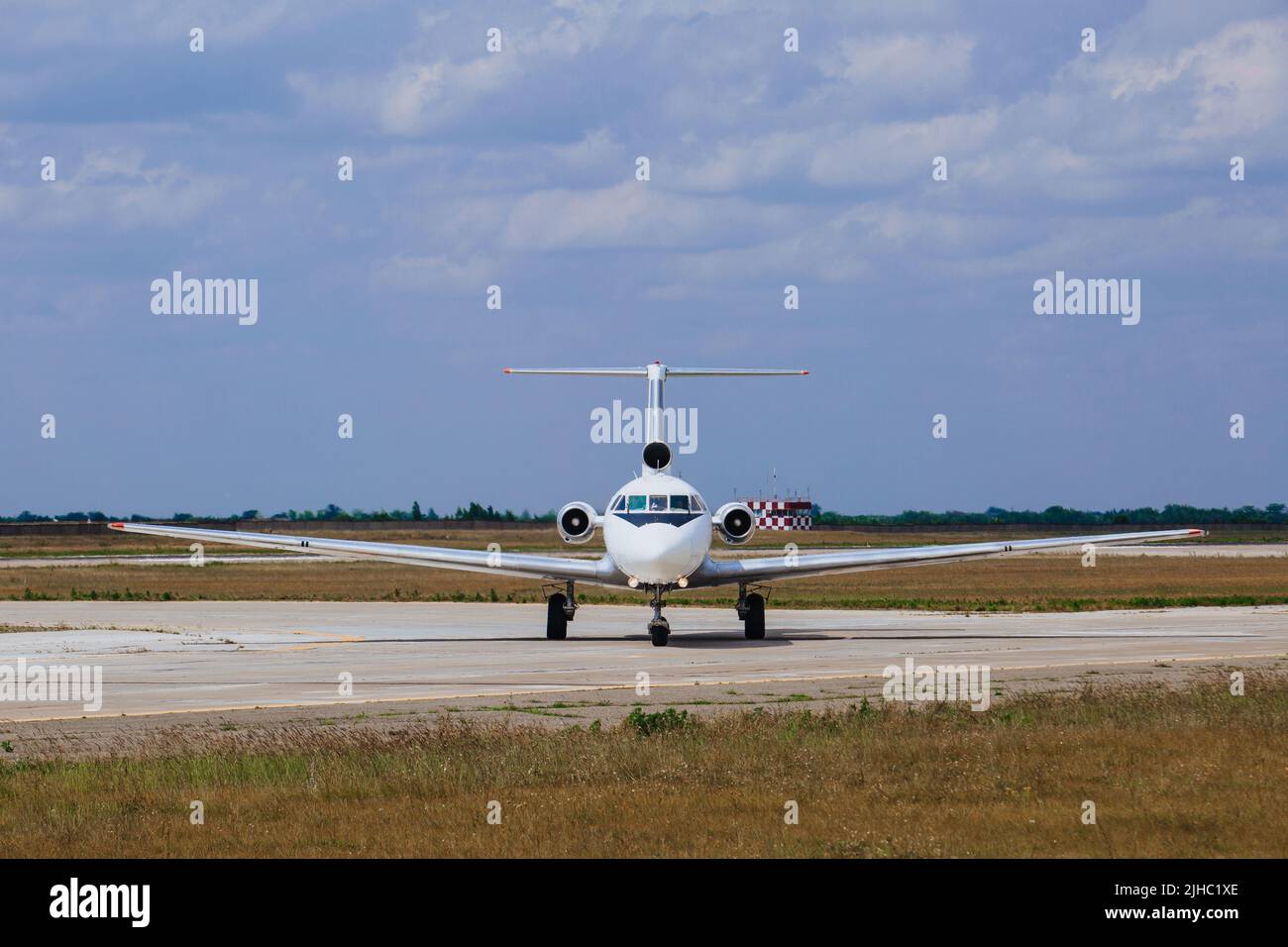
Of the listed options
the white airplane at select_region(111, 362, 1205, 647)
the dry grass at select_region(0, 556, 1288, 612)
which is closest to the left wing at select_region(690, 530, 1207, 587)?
the white airplane at select_region(111, 362, 1205, 647)

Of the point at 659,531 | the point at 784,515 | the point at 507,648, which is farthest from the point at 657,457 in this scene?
the point at 784,515

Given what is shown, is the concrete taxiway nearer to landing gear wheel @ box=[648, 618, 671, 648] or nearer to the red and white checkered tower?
landing gear wheel @ box=[648, 618, 671, 648]

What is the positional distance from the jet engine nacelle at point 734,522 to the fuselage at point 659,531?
194cm

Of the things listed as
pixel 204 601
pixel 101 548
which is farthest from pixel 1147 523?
pixel 204 601

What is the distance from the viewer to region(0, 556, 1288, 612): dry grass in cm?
5253

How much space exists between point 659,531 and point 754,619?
159 inches

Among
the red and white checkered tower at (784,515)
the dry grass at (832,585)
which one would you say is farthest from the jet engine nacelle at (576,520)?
the red and white checkered tower at (784,515)

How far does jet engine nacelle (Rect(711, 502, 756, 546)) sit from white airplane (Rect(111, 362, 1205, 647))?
0.02m

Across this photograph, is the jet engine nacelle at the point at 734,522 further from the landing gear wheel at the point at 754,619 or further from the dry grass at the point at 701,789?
the dry grass at the point at 701,789

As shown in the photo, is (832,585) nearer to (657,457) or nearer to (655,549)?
(657,457)

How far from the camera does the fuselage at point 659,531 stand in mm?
33188

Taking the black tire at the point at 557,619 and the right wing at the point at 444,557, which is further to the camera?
the black tire at the point at 557,619
